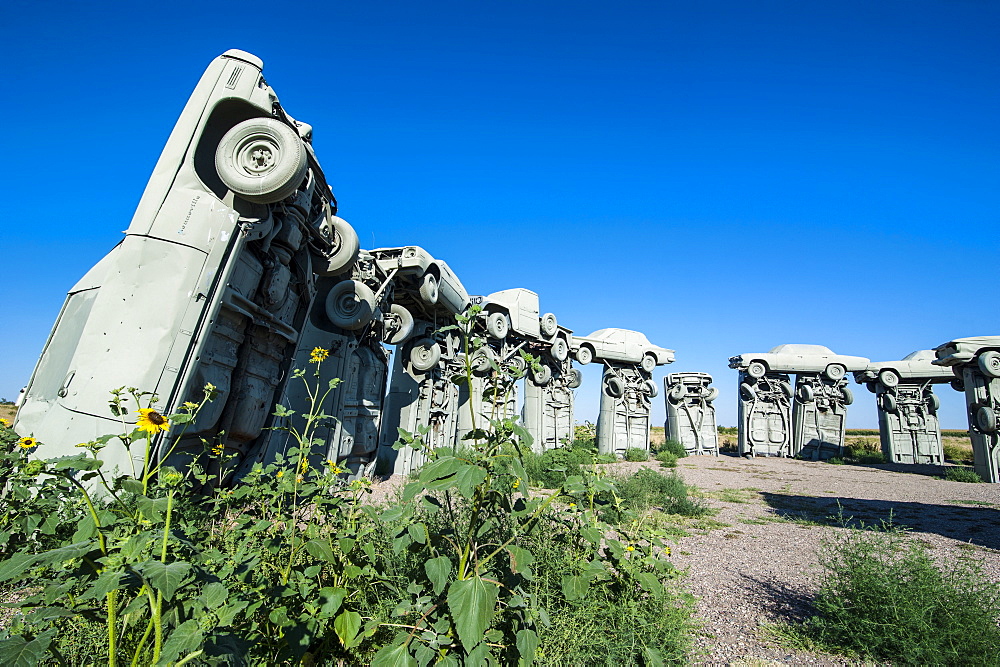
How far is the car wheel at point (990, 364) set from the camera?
37.0 feet

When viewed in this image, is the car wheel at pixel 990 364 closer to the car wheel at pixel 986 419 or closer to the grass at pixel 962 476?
the car wheel at pixel 986 419

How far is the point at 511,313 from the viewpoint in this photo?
45.5 ft

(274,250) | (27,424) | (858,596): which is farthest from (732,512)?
(27,424)

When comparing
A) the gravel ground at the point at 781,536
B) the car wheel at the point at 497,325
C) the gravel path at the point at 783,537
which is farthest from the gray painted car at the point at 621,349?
the gravel path at the point at 783,537

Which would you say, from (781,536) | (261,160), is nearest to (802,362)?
(781,536)

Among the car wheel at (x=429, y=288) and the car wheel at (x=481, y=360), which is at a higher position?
the car wheel at (x=429, y=288)

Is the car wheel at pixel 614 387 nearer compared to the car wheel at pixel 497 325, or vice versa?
the car wheel at pixel 497 325

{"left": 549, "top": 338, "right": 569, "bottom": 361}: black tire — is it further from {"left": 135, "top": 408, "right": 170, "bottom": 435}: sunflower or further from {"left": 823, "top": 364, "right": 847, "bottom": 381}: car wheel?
{"left": 135, "top": 408, "right": 170, "bottom": 435}: sunflower

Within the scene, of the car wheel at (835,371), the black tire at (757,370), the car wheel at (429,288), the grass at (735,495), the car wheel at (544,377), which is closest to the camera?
the grass at (735,495)

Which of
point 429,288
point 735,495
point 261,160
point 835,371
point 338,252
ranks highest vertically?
point 835,371

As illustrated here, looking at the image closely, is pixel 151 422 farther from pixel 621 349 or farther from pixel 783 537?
pixel 621 349

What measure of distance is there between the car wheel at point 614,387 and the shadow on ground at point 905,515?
26.7 feet

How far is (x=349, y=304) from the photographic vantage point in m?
7.77

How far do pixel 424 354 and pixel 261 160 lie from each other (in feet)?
20.7
